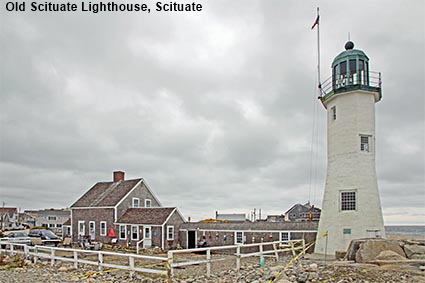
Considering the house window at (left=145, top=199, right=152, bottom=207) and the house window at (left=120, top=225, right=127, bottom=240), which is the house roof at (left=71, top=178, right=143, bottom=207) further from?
the house window at (left=120, top=225, right=127, bottom=240)

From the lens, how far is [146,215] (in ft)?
107

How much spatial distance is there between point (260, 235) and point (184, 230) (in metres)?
6.95

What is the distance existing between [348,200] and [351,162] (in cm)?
178

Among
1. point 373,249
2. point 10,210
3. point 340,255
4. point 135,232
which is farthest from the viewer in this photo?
point 10,210

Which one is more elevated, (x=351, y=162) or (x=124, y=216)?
(x=351, y=162)

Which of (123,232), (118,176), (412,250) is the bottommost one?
(123,232)

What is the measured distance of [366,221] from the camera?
63.8 feet

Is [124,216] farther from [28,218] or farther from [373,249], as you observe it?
[28,218]

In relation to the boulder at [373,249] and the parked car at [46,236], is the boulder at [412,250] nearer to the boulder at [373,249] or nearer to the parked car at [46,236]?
the boulder at [373,249]

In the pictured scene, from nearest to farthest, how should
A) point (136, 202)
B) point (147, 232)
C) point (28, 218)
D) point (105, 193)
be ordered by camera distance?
1. point (147, 232)
2. point (136, 202)
3. point (105, 193)
4. point (28, 218)

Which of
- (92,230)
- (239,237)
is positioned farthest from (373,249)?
(92,230)

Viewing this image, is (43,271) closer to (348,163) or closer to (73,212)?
(348,163)

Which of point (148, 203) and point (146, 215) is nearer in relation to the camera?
point (146, 215)

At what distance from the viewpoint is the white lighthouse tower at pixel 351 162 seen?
1958 cm
